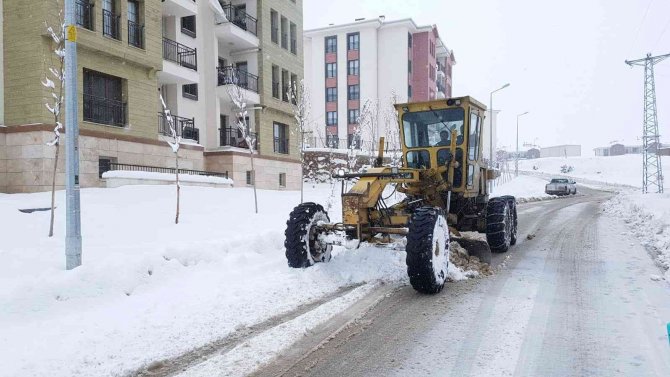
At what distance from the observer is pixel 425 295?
6.32 metres

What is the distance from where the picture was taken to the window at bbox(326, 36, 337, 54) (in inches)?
2261

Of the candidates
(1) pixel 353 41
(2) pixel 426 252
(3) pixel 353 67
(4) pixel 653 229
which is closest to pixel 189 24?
(4) pixel 653 229

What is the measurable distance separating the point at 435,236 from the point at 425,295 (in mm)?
774

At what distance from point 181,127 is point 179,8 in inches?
203

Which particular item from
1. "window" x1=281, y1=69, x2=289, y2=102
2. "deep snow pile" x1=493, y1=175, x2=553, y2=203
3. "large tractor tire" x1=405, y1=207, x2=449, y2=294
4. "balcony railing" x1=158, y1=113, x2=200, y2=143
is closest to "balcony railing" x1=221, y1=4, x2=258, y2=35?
"window" x1=281, y1=69, x2=289, y2=102

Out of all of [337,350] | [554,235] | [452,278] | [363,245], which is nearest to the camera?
[337,350]

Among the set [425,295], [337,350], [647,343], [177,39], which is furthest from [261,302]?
[177,39]

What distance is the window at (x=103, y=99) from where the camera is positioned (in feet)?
55.4

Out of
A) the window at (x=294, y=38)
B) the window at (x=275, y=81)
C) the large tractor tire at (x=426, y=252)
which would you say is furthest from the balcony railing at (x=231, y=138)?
the large tractor tire at (x=426, y=252)

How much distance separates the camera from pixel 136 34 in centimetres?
1898

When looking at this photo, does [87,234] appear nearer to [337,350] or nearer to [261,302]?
[261,302]

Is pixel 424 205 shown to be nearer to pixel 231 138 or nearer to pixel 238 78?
pixel 231 138

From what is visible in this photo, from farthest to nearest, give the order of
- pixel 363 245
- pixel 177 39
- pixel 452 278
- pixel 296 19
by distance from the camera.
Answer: pixel 296 19, pixel 177 39, pixel 363 245, pixel 452 278

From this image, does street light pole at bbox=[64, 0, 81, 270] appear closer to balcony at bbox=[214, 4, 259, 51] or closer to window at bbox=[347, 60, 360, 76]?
balcony at bbox=[214, 4, 259, 51]
